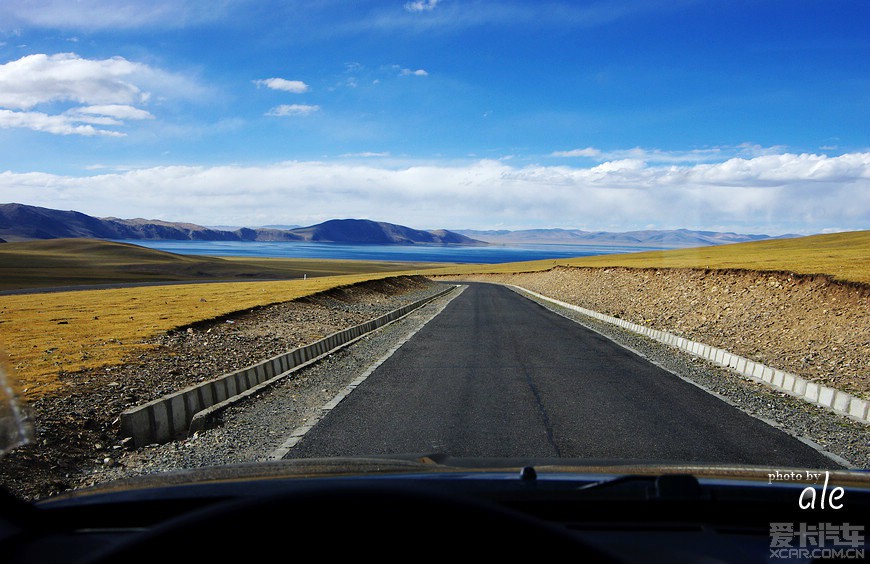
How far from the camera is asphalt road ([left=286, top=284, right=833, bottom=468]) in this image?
6555 millimetres

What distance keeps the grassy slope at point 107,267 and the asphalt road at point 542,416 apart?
195 ft

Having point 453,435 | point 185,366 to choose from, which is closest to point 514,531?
point 453,435

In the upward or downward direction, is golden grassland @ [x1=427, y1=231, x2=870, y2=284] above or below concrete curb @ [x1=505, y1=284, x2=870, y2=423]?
above

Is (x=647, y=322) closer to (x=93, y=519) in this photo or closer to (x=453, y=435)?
(x=453, y=435)

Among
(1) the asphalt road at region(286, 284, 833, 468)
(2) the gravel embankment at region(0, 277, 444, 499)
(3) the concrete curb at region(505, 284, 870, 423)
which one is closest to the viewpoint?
(2) the gravel embankment at region(0, 277, 444, 499)

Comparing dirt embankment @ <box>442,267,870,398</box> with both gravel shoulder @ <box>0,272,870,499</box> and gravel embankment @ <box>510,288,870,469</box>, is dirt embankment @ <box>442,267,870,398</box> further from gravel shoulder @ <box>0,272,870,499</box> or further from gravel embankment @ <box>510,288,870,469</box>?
gravel embankment @ <box>510,288,870,469</box>

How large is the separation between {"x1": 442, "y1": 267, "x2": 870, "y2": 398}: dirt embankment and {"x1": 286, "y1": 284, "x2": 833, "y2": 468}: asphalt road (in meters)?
3.35

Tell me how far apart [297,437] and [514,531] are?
608 cm

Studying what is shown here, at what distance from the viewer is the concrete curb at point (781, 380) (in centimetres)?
913

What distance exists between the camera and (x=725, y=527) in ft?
8.87

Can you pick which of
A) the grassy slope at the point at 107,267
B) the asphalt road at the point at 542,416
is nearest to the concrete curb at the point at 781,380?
the asphalt road at the point at 542,416

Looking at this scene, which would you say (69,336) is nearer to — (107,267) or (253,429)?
(253,429)

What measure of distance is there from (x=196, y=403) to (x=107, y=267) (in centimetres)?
11643

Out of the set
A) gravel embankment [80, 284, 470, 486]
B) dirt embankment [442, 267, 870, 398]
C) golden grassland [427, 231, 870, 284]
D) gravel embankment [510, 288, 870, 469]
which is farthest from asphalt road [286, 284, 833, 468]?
golden grassland [427, 231, 870, 284]
